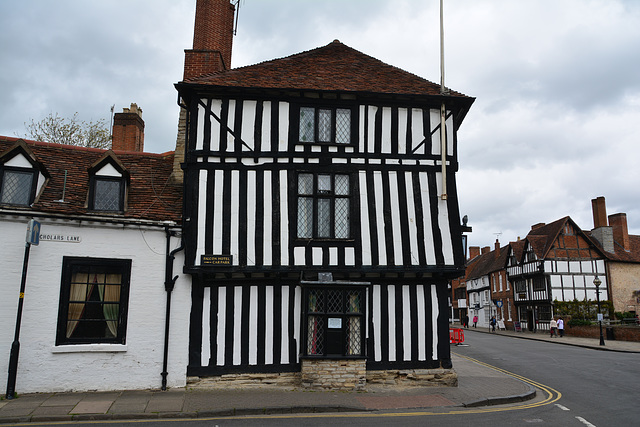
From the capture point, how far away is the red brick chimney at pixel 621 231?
4022 cm

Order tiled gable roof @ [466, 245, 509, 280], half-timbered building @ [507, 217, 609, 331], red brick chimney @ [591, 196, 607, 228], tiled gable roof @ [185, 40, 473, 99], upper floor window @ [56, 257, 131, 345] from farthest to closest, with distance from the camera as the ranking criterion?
tiled gable roof @ [466, 245, 509, 280] < red brick chimney @ [591, 196, 607, 228] < half-timbered building @ [507, 217, 609, 331] < tiled gable roof @ [185, 40, 473, 99] < upper floor window @ [56, 257, 131, 345]

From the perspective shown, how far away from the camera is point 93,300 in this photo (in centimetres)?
1048

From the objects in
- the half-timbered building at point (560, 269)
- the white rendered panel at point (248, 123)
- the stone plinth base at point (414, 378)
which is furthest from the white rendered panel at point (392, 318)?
the half-timbered building at point (560, 269)

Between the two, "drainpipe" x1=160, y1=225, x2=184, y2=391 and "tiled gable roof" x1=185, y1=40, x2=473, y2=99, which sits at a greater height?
"tiled gable roof" x1=185, y1=40, x2=473, y2=99

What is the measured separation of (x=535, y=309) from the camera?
→ 40.5 metres

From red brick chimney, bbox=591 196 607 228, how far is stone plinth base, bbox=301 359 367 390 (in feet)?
121

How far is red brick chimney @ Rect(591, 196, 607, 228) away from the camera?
131 feet

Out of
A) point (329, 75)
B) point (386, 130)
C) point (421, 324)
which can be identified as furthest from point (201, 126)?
point (421, 324)

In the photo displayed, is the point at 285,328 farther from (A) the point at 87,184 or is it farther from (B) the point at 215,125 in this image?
(A) the point at 87,184

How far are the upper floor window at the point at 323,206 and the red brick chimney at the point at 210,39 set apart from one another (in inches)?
209

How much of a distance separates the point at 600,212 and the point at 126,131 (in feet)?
125

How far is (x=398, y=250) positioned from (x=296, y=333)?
3.09 metres

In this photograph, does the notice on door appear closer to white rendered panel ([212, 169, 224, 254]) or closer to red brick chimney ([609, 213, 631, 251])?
white rendered panel ([212, 169, 224, 254])

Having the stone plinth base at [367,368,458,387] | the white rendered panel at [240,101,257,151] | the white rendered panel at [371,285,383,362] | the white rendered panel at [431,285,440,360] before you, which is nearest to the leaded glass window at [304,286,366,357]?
the white rendered panel at [371,285,383,362]
